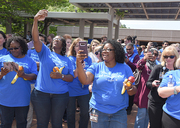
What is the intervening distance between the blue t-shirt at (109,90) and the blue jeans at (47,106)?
0.72 m

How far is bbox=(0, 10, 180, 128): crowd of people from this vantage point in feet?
8.47

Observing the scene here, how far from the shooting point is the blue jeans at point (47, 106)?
307cm

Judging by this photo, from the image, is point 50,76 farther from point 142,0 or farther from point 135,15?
point 135,15

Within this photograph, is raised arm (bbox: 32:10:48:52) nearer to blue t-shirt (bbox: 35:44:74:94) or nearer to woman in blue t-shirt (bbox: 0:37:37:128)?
blue t-shirt (bbox: 35:44:74:94)

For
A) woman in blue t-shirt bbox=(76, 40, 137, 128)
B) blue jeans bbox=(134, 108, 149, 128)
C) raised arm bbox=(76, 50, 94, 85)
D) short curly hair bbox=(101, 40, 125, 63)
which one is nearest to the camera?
raised arm bbox=(76, 50, 94, 85)

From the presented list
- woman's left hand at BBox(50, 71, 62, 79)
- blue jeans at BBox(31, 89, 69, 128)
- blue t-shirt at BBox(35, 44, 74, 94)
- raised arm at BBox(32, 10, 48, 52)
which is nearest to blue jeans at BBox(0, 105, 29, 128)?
blue jeans at BBox(31, 89, 69, 128)

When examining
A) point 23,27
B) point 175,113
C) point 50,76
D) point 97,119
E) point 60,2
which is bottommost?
point 97,119

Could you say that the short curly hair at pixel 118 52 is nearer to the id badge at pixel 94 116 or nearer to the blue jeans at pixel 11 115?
the id badge at pixel 94 116

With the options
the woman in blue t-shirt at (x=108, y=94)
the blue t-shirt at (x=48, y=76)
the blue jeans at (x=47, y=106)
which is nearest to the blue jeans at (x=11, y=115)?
the blue jeans at (x=47, y=106)

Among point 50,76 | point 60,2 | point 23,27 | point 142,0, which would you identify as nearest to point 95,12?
point 60,2

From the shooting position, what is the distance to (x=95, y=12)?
17.7 metres

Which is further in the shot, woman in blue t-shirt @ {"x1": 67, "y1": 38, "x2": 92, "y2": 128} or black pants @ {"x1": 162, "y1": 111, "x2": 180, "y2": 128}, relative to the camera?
woman in blue t-shirt @ {"x1": 67, "y1": 38, "x2": 92, "y2": 128}

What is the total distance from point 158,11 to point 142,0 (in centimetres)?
445

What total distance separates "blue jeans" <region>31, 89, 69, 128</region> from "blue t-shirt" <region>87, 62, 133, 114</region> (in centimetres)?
72
